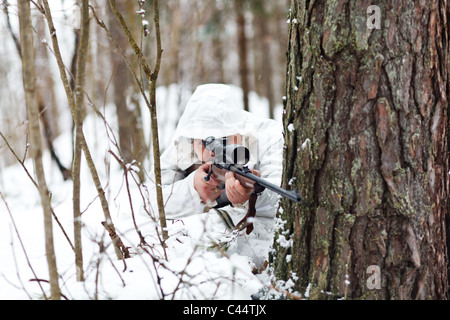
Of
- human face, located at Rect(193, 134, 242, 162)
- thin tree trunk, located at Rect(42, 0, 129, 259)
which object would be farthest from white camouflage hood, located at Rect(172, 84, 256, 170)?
thin tree trunk, located at Rect(42, 0, 129, 259)

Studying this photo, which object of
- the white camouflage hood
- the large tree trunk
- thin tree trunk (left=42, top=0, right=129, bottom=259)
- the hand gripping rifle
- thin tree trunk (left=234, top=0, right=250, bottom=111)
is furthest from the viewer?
thin tree trunk (left=234, top=0, right=250, bottom=111)

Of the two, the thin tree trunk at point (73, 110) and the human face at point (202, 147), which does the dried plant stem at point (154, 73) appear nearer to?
the thin tree trunk at point (73, 110)

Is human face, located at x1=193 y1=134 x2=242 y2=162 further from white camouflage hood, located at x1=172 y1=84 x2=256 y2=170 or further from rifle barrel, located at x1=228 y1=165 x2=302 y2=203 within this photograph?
rifle barrel, located at x1=228 y1=165 x2=302 y2=203

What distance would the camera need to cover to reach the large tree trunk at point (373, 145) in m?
1.37

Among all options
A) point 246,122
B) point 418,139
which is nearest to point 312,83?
point 418,139

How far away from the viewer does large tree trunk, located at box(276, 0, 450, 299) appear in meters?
1.37

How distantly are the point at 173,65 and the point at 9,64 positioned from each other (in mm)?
6050

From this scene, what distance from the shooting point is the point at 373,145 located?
140 cm

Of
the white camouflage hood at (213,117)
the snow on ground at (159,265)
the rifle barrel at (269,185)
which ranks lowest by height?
the snow on ground at (159,265)

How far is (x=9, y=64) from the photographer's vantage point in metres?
11.0

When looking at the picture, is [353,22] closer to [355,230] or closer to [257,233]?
[355,230]

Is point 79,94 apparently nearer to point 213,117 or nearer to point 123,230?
point 213,117

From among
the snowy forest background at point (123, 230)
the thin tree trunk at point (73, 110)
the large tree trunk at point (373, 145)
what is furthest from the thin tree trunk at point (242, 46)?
the large tree trunk at point (373, 145)

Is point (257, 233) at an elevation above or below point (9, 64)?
below
